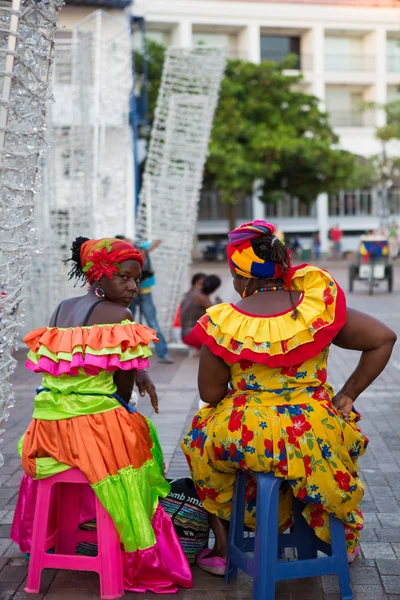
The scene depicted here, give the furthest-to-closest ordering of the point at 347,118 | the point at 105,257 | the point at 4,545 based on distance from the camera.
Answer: the point at 347,118, the point at 4,545, the point at 105,257

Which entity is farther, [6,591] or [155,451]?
[155,451]

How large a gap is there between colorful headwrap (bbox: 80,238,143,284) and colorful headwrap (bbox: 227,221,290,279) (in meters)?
0.55

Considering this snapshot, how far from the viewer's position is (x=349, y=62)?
48.0 m

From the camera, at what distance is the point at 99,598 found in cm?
370

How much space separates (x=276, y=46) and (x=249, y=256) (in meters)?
45.7

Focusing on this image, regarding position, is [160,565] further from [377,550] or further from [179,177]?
[179,177]

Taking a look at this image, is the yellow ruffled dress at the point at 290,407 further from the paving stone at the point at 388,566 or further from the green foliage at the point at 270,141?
the green foliage at the point at 270,141

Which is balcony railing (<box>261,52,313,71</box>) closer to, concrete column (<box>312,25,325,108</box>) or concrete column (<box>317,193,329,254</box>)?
concrete column (<box>312,25,325,108</box>)

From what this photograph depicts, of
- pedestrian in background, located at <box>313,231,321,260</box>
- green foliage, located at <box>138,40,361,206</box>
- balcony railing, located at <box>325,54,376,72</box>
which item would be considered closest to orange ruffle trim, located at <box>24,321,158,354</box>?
green foliage, located at <box>138,40,361,206</box>

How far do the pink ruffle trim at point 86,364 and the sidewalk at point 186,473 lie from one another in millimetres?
1010

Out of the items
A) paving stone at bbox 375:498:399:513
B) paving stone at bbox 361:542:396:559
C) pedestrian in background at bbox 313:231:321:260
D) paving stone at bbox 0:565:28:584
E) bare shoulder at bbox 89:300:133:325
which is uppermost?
pedestrian in background at bbox 313:231:321:260

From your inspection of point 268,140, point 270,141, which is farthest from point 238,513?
point 268,140

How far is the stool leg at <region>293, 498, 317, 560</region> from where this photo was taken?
3.81 metres

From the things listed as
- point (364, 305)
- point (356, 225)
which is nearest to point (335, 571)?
point (364, 305)
